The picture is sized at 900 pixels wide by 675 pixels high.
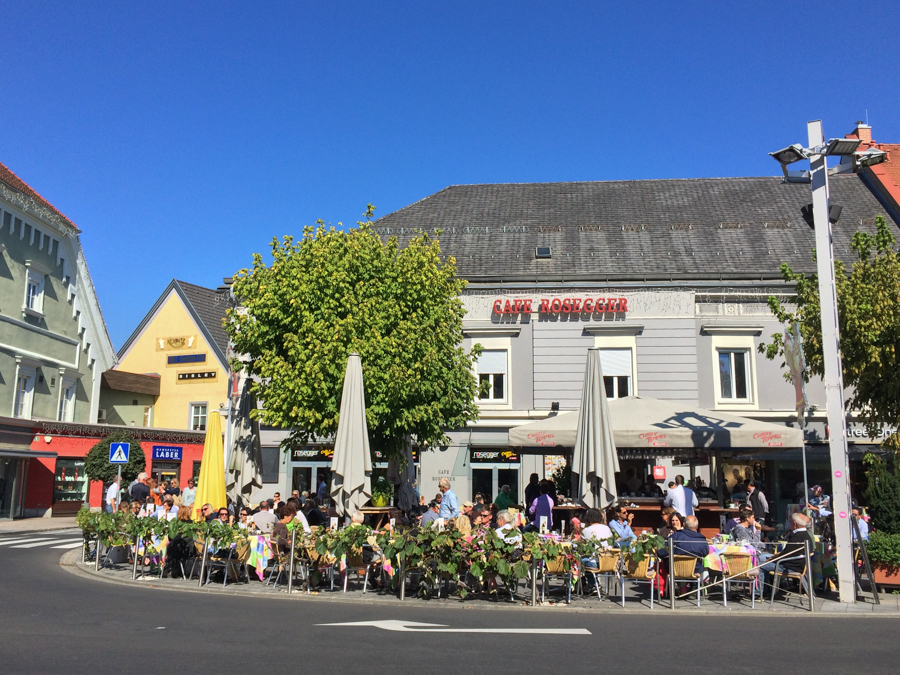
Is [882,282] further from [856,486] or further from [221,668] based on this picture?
[221,668]

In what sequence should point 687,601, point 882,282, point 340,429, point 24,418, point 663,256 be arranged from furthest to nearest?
point 24,418 → point 663,256 → point 882,282 → point 340,429 → point 687,601

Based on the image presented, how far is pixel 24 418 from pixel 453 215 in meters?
17.0

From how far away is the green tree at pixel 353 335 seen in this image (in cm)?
1867

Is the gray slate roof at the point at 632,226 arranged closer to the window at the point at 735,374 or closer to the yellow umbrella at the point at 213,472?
the window at the point at 735,374

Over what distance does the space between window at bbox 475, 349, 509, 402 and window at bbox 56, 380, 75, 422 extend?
57.1 feet

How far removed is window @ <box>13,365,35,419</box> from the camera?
91.7 ft

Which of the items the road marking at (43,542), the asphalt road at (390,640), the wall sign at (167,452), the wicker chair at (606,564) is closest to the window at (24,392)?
the wall sign at (167,452)

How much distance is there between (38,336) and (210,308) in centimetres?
1313

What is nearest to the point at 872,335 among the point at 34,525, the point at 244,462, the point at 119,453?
the point at 244,462

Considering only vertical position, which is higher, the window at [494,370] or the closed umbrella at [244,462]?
the window at [494,370]

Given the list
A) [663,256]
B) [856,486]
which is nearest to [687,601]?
[856,486]

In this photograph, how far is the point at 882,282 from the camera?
15.1m

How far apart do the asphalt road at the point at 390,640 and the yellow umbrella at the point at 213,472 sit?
495 centimetres

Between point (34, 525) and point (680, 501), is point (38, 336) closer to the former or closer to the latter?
point (34, 525)
